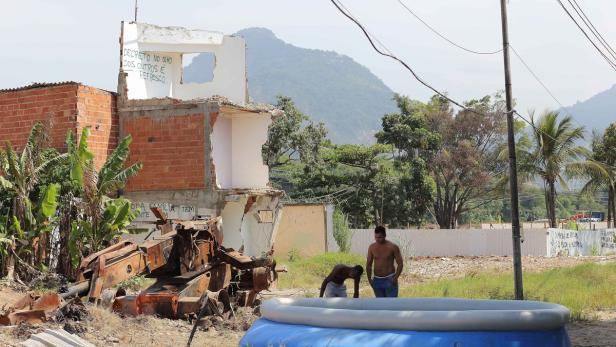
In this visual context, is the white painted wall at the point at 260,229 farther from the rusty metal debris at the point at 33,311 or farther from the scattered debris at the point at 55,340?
the scattered debris at the point at 55,340

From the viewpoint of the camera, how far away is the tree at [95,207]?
59.3 feet

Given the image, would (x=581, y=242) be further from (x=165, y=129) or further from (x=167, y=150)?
(x=165, y=129)

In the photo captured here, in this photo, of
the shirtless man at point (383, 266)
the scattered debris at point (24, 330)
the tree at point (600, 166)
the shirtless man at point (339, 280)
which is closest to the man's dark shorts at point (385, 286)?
the shirtless man at point (383, 266)

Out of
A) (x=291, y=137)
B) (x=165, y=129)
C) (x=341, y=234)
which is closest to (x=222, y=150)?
(x=165, y=129)

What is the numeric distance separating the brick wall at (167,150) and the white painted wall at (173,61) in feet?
3.72

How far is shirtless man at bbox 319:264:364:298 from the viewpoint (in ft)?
36.5

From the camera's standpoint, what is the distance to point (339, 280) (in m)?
11.4

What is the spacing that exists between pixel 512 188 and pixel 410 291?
4156 mm

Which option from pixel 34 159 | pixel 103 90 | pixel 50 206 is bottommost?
pixel 50 206

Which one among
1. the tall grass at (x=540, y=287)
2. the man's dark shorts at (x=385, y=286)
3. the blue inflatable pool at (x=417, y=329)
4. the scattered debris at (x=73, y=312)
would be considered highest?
the blue inflatable pool at (x=417, y=329)

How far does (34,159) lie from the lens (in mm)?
18953

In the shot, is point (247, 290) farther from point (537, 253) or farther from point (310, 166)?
point (310, 166)

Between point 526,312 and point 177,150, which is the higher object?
point 177,150

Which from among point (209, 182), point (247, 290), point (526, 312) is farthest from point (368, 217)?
point (526, 312)
